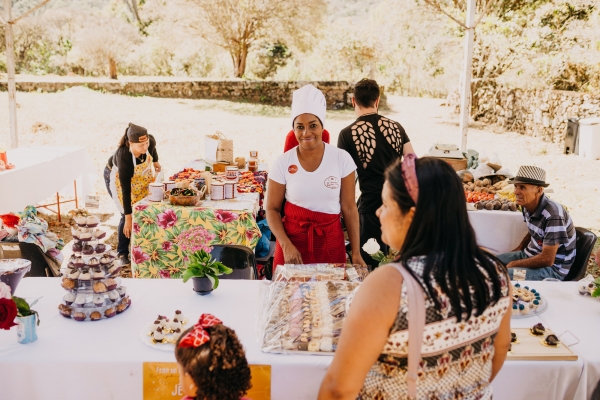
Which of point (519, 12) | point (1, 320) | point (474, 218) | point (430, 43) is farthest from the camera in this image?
point (430, 43)

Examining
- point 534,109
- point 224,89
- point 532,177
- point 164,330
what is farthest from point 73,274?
point 224,89

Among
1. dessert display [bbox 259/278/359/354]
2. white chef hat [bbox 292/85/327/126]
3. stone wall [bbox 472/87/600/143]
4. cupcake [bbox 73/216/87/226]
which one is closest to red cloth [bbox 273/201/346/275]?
white chef hat [bbox 292/85/327/126]

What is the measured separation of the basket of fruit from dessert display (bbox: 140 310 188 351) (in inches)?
83.0

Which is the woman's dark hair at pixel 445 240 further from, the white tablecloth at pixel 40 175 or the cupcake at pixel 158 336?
the white tablecloth at pixel 40 175

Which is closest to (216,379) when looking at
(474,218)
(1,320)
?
(1,320)

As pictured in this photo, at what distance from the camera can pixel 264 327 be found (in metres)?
2.12

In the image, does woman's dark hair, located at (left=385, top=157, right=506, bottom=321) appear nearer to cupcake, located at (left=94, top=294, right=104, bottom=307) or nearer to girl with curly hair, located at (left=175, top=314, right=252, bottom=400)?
girl with curly hair, located at (left=175, top=314, right=252, bottom=400)

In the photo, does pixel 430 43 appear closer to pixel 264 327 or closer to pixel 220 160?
pixel 220 160

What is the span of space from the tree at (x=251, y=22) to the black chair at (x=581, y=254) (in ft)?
62.3

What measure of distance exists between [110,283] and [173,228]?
202cm

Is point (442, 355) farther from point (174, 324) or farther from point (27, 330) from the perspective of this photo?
point (27, 330)

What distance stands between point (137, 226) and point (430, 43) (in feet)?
53.3

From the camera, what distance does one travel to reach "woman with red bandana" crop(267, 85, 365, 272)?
117 inches

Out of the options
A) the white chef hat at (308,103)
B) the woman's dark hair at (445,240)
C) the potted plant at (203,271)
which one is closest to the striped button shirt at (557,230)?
the white chef hat at (308,103)
